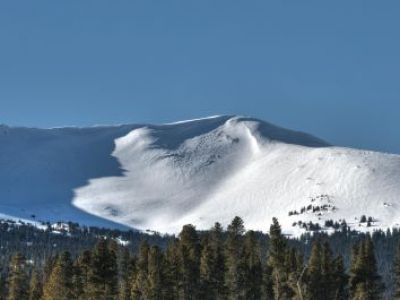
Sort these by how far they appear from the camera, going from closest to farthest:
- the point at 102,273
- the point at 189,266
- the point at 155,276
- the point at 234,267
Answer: the point at 155,276, the point at 102,273, the point at 234,267, the point at 189,266

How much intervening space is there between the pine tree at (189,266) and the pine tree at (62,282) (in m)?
12.7

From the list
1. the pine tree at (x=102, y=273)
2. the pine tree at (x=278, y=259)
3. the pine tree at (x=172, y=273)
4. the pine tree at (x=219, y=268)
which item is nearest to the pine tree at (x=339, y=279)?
the pine tree at (x=278, y=259)

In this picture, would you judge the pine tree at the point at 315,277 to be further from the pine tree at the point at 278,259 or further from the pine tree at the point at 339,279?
the pine tree at the point at 278,259

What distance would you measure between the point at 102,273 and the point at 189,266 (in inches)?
439

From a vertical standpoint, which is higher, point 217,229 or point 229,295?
point 217,229

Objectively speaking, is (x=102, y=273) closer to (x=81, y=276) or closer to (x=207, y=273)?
(x=81, y=276)

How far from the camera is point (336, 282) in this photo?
102375mm

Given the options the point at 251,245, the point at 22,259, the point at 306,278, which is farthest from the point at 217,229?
the point at 22,259

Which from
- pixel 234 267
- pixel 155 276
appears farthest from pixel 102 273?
pixel 234 267

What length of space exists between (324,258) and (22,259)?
37.3m

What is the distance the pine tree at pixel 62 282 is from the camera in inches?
3868

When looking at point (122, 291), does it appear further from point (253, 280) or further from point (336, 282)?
point (336, 282)

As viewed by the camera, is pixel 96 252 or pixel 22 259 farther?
pixel 22 259

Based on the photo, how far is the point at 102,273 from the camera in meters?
96.5
